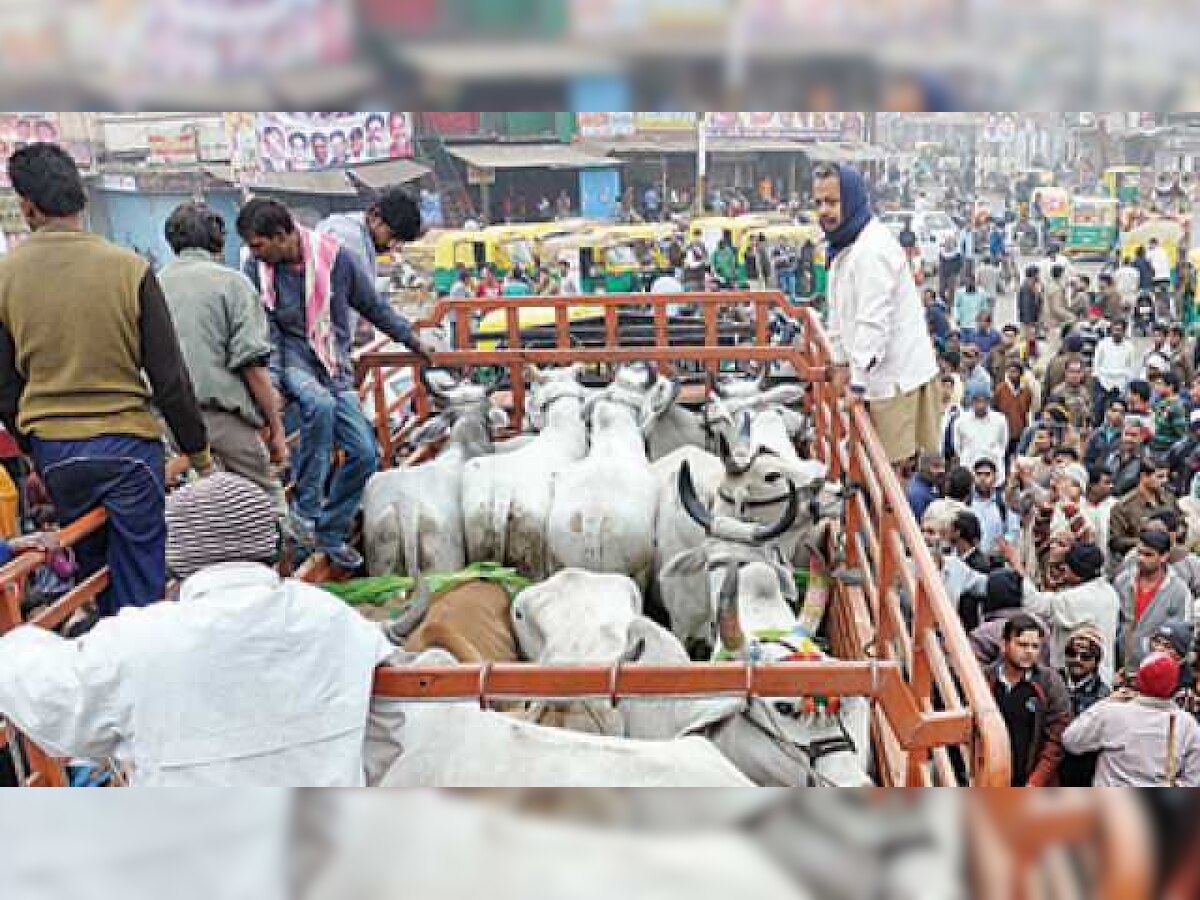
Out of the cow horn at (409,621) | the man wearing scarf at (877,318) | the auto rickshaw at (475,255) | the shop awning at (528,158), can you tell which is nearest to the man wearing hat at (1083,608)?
the man wearing scarf at (877,318)

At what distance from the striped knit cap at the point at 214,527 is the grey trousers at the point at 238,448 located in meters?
1.63

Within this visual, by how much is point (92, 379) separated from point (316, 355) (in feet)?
5.49

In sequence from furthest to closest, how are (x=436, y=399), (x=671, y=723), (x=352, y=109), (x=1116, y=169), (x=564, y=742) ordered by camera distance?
(x=1116, y=169) < (x=436, y=399) < (x=671, y=723) < (x=564, y=742) < (x=352, y=109)

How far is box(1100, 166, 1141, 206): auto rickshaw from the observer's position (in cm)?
2270

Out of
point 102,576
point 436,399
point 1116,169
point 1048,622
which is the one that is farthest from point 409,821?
point 1116,169

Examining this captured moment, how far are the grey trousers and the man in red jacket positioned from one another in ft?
8.34

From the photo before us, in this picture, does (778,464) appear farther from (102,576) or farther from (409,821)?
(409,821)

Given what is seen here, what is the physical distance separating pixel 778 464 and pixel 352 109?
4361 mm

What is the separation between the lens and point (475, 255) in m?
17.8

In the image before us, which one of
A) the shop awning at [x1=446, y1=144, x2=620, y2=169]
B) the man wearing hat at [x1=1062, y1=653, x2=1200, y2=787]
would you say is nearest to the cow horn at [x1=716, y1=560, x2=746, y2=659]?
the man wearing hat at [x1=1062, y1=653, x2=1200, y2=787]

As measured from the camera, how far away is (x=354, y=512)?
4.87m

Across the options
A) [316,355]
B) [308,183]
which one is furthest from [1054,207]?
[316,355]

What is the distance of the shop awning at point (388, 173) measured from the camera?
20.0m

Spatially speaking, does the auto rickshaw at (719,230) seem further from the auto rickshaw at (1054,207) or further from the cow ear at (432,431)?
the cow ear at (432,431)
